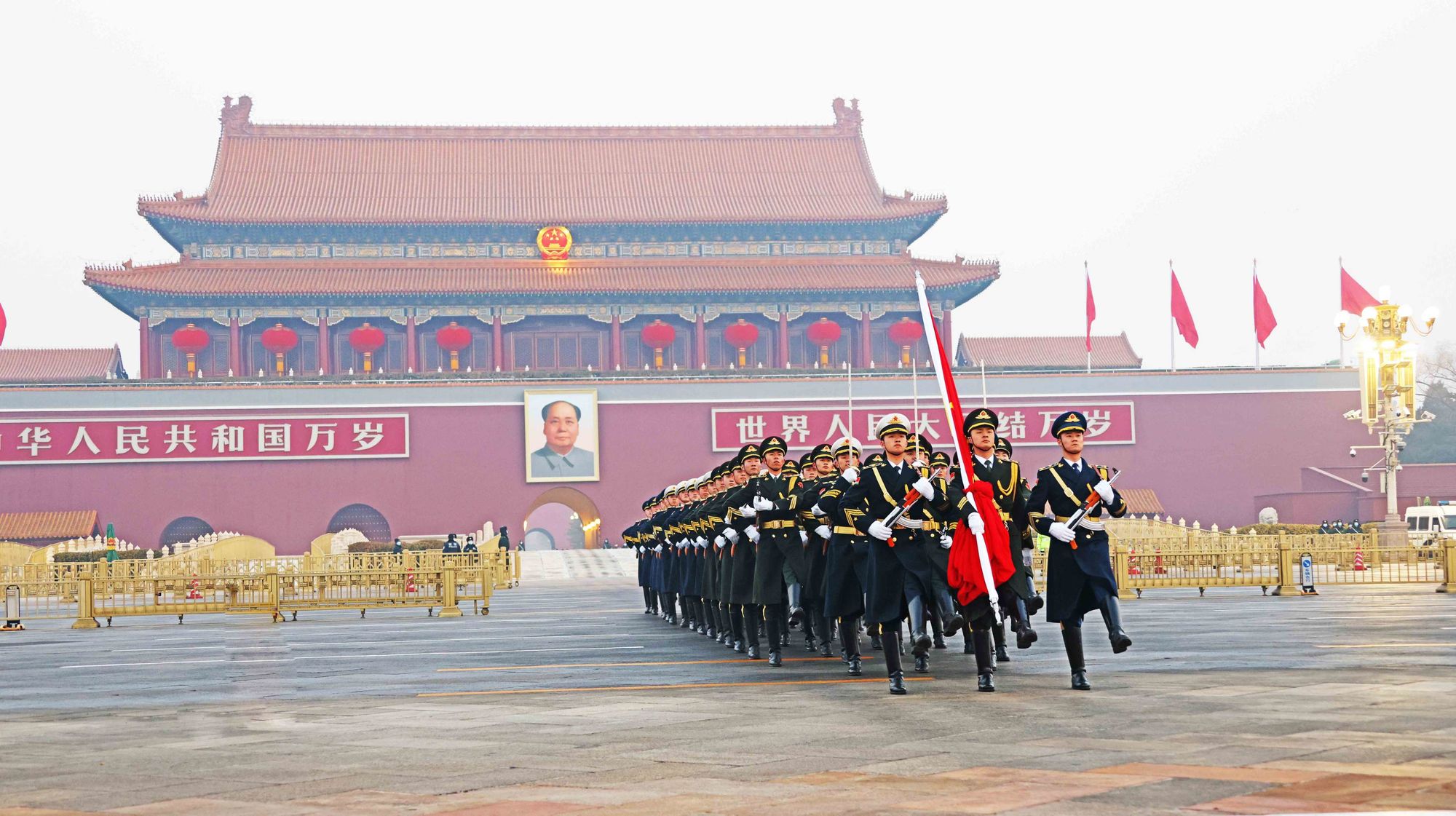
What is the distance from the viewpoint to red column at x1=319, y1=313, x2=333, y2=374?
37.8 meters

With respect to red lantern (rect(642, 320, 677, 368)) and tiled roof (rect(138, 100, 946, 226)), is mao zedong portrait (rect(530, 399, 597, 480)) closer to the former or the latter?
red lantern (rect(642, 320, 677, 368))

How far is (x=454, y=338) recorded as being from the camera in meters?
38.0

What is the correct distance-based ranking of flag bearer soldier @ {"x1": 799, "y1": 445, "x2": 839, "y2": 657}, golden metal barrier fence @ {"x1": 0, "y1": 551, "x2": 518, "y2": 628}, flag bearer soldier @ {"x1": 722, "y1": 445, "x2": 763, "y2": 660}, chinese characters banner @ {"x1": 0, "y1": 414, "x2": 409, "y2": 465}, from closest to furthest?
flag bearer soldier @ {"x1": 799, "y1": 445, "x2": 839, "y2": 657}
flag bearer soldier @ {"x1": 722, "y1": 445, "x2": 763, "y2": 660}
golden metal barrier fence @ {"x1": 0, "y1": 551, "x2": 518, "y2": 628}
chinese characters banner @ {"x1": 0, "y1": 414, "x2": 409, "y2": 465}

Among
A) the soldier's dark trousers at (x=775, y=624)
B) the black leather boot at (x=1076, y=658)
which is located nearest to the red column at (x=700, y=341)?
the soldier's dark trousers at (x=775, y=624)

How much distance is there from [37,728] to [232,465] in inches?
1067

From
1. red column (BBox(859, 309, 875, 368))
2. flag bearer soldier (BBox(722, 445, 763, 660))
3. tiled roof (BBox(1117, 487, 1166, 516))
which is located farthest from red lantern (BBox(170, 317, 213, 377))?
flag bearer soldier (BBox(722, 445, 763, 660))

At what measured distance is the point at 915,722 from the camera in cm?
651

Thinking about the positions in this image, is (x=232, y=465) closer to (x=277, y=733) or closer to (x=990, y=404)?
(x=990, y=404)

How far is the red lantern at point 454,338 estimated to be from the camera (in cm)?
3800

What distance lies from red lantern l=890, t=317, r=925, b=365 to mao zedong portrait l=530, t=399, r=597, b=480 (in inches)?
350

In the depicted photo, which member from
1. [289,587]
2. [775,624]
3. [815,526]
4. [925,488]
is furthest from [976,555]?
[289,587]

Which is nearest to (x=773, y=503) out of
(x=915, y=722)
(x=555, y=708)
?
(x=555, y=708)

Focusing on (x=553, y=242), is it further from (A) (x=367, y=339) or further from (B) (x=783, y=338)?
(B) (x=783, y=338)

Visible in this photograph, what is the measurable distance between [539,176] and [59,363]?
A: 12967mm
